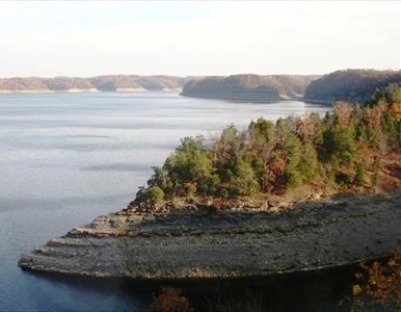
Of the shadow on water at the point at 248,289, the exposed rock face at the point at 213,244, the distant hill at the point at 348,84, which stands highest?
the distant hill at the point at 348,84

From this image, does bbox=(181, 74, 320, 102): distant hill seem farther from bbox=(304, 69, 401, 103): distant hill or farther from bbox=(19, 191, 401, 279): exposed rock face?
bbox=(19, 191, 401, 279): exposed rock face

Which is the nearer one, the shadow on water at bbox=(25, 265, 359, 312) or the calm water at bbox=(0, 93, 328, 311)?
the shadow on water at bbox=(25, 265, 359, 312)

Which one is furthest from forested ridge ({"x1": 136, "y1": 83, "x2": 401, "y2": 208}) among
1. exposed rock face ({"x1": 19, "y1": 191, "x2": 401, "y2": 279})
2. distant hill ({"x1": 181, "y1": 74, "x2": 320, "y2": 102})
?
distant hill ({"x1": 181, "y1": 74, "x2": 320, "y2": 102})

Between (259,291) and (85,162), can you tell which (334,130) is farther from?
(85,162)

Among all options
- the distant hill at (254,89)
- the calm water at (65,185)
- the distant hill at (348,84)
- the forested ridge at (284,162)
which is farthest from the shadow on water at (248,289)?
the distant hill at (254,89)

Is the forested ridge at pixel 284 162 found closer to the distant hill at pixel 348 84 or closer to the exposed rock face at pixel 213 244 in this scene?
the exposed rock face at pixel 213 244

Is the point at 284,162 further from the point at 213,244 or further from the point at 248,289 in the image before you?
the point at 248,289

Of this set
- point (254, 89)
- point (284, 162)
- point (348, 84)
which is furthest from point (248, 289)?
point (254, 89)
